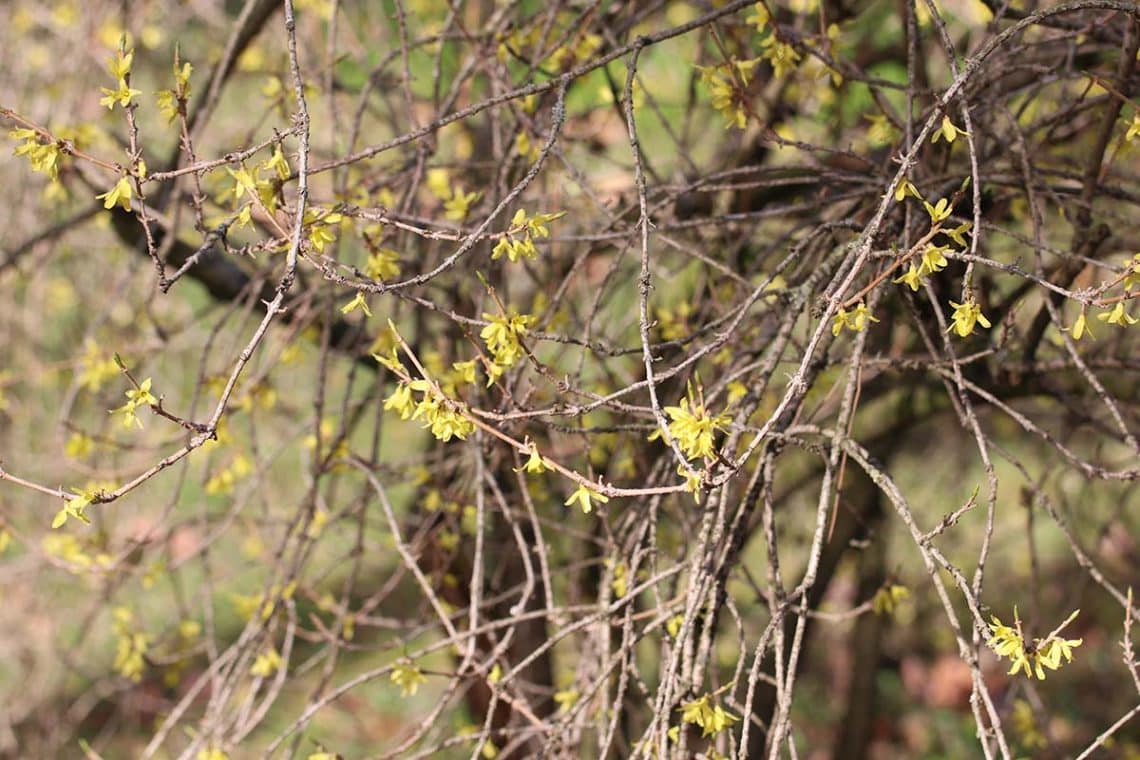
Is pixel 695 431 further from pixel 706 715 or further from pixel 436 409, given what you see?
pixel 706 715

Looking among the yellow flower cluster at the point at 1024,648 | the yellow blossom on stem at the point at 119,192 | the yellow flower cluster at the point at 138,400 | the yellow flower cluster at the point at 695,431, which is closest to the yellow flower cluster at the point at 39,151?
the yellow blossom on stem at the point at 119,192

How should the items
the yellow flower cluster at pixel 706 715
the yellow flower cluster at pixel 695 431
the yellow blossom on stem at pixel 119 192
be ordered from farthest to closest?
1. the yellow flower cluster at pixel 706 715
2. the yellow blossom on stem at pixel 119 192
3. the yellow flower cluster at pixel 695 431

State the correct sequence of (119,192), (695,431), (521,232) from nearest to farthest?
1. (695,431)
2. (119,192)
3. (521,232)

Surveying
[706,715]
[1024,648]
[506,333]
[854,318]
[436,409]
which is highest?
[854,318]

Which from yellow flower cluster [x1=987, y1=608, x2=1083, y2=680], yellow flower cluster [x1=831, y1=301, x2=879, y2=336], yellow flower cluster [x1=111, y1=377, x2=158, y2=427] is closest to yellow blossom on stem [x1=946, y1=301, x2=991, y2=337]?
yellow flower cluster [x1=831, y1=301, x2=879, y2=336]

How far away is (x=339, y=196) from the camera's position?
7.18ft

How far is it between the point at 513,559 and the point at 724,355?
117 centimetres

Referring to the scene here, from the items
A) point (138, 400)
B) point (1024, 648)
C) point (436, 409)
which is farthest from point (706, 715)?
point (138, 400)

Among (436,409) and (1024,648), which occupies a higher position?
(436,409)

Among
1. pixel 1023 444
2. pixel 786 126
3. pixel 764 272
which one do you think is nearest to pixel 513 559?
pixel 764 272

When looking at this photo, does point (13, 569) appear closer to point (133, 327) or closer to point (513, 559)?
point (133, 327)

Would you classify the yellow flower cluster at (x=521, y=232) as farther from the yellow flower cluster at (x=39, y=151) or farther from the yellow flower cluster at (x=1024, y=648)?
the yellow flower cluster at (x=1024, y=648)

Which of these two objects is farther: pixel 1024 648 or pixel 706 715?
pixel 706 715

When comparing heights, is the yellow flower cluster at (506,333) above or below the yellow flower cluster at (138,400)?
above
